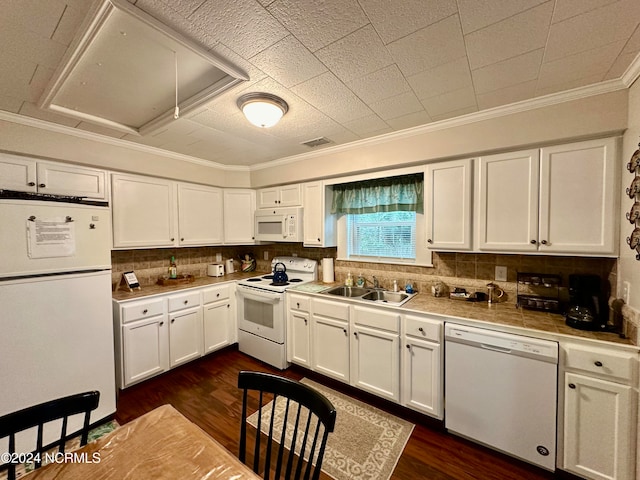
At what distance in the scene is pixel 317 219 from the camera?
321 cm

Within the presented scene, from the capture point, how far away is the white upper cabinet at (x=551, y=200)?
1759 millimetres

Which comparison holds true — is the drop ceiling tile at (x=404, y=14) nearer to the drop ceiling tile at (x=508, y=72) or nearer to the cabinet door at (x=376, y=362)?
the drop ceiling tile at (x=508, y=72)

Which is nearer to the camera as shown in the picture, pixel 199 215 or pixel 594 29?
pixel 594 29

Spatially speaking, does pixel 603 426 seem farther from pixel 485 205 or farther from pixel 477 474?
pixel 485 205

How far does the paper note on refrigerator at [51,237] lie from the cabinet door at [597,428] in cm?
341

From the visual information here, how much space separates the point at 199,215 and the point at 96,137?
1.24 metres

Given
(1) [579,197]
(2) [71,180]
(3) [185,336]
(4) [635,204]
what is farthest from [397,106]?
(3) [185,336]

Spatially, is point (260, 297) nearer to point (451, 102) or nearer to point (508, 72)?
point (451, 102)

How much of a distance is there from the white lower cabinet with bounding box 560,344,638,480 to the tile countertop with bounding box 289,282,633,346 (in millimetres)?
115

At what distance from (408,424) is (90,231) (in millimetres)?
2903

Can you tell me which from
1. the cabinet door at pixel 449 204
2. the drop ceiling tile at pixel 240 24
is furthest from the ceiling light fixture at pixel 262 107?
the cabinet door at pixel 449 204

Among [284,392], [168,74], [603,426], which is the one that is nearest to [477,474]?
[603,426]

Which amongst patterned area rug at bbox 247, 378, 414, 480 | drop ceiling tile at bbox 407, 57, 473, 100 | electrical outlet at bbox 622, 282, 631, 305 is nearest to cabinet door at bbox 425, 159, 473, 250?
drop ceiling tile at bbox 407, 57, 473, 100

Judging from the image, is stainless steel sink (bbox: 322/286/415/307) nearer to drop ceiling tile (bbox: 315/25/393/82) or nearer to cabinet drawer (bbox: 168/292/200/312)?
cabinet drawer (bbox: 168/292/200/312)
